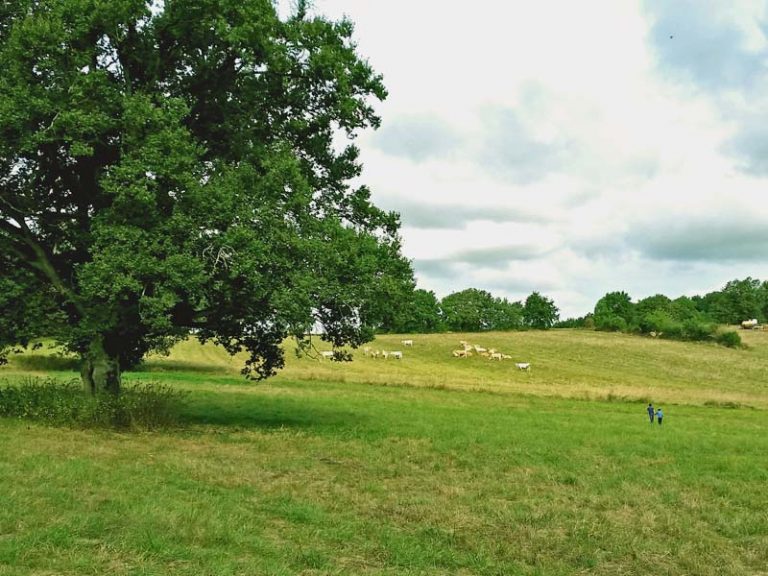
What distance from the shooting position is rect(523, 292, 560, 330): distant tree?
185125mm

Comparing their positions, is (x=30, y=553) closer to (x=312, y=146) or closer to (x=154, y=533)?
(x=154, y=533)

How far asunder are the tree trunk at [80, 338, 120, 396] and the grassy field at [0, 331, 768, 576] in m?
2.35

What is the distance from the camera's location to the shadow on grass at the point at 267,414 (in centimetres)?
2430

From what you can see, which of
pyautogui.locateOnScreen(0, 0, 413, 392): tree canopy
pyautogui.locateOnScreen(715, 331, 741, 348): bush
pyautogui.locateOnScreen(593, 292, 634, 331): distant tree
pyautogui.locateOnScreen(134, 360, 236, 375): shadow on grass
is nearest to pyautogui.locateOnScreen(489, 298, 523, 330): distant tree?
pyautogui.locateOnScreen(593, 292, 634, 331): distant tree

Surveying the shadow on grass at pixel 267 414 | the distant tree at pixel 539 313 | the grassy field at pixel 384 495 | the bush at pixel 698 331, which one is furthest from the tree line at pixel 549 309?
the grassy field at pixel 384 495

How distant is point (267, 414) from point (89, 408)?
9595 millimetres

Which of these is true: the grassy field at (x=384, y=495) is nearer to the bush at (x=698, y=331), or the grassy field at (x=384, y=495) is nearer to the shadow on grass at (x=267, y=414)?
the shadow on grass at (x=267, y=414)

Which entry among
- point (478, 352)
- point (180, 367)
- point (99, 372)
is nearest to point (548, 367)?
point (478, 352)

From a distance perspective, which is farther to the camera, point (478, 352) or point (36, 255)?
point (478, 352)

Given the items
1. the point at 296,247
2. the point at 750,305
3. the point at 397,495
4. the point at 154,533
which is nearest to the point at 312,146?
Answer: the point at 296,247

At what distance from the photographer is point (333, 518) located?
35.1ft

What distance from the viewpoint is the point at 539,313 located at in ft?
609

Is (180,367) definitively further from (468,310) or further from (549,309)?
(549,309)

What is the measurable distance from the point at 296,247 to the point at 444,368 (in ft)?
178
